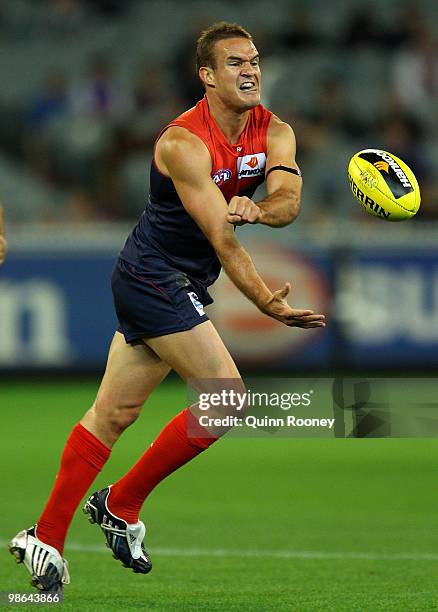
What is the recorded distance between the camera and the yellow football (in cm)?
564

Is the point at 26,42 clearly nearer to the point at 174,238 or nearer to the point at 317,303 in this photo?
the point at 317,303

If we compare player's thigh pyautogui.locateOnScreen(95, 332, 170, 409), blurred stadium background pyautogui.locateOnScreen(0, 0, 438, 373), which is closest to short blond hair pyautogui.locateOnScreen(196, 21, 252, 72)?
player's thigh pyautogui.locateOnScreen(95, 332, 170, 409)

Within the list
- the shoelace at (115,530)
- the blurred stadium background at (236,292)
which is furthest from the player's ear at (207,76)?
the blurred stadium background at (236,292)

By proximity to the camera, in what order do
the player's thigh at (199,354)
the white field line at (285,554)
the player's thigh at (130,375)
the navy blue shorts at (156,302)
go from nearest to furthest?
the player's thigh at (199,354) < the navy blue shorts at (156,302) < the player's thigh at (130,375) < the white field line at (285,554)

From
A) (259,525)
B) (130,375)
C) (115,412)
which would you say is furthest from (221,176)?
(259,525)

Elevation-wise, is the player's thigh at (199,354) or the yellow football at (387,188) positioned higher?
the yellow football at (387,188)

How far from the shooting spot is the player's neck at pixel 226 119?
18.7ft

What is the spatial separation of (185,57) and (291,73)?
1.29m

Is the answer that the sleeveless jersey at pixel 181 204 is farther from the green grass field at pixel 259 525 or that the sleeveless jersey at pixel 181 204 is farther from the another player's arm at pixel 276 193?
the green grass field at pixel 259 525

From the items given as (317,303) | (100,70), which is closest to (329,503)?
(317,303)

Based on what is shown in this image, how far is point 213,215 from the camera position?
5.32 m

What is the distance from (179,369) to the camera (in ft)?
18.2

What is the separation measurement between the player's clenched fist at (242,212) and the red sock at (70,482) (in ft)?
4.02

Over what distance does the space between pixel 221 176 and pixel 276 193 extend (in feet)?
0.95
